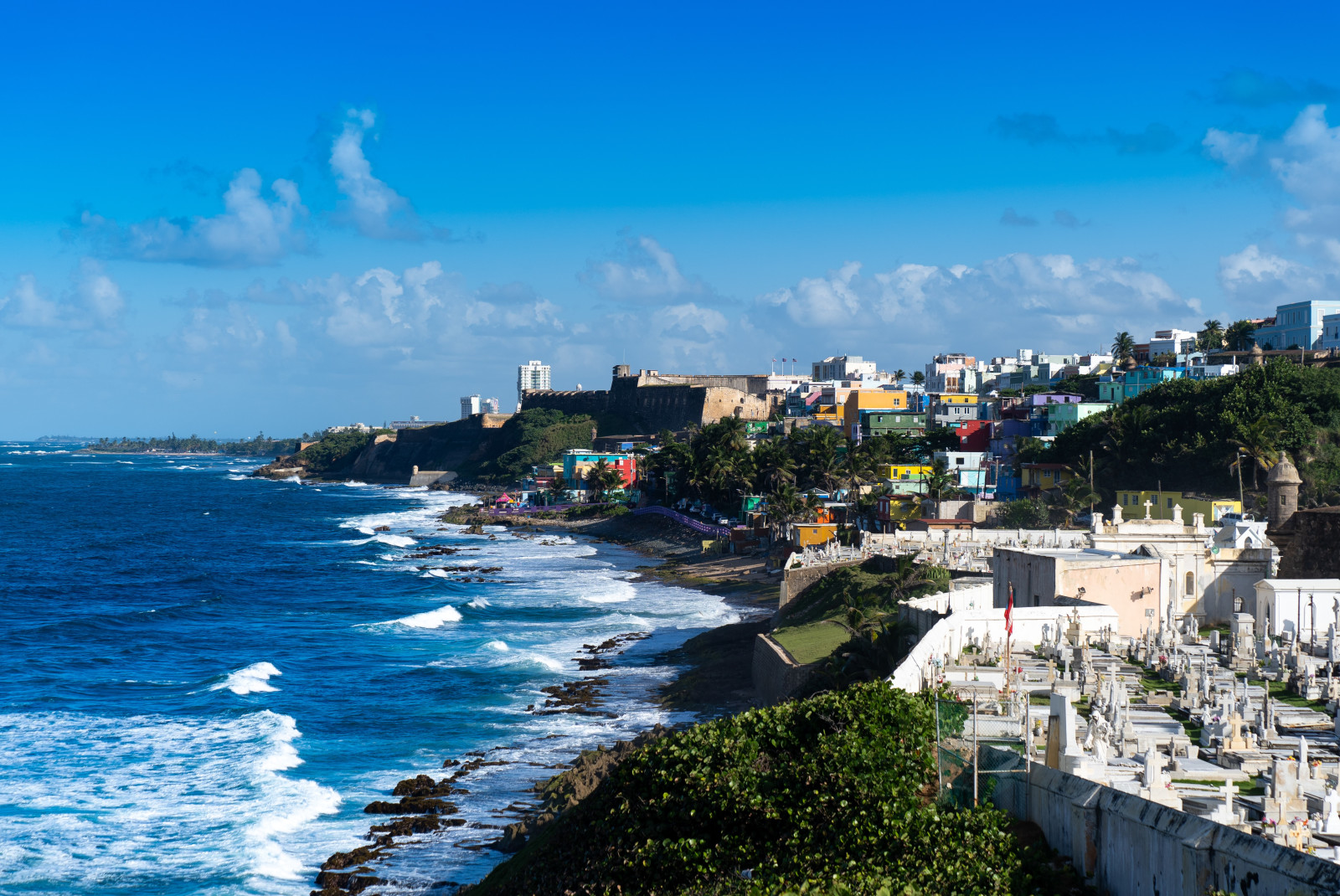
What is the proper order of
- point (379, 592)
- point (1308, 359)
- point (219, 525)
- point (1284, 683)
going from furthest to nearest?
point (219, 525) < point (1308, 359) < point (379, 592) < point (1284, 683)

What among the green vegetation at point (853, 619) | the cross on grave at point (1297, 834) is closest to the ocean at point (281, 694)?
the green vegetation at point (853, 619)

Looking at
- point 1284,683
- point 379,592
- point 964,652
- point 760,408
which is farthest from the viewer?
point 760,408

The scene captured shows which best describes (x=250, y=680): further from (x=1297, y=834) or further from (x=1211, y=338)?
(x=1211, y=338)

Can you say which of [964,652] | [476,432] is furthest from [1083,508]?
[476,432]

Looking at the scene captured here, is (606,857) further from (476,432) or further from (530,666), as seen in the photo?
(476,432)

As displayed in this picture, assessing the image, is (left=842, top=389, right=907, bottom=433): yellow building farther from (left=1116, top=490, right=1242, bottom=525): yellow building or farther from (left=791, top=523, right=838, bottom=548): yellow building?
(left=1116, top=490, right=1242, bottom=525): yellow building

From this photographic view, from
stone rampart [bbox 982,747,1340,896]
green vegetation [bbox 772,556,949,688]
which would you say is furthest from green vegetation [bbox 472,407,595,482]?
stone rampart [bbox 982,747,1340,896]

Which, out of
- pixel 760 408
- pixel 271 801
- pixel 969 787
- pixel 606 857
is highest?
pixel 760 408
